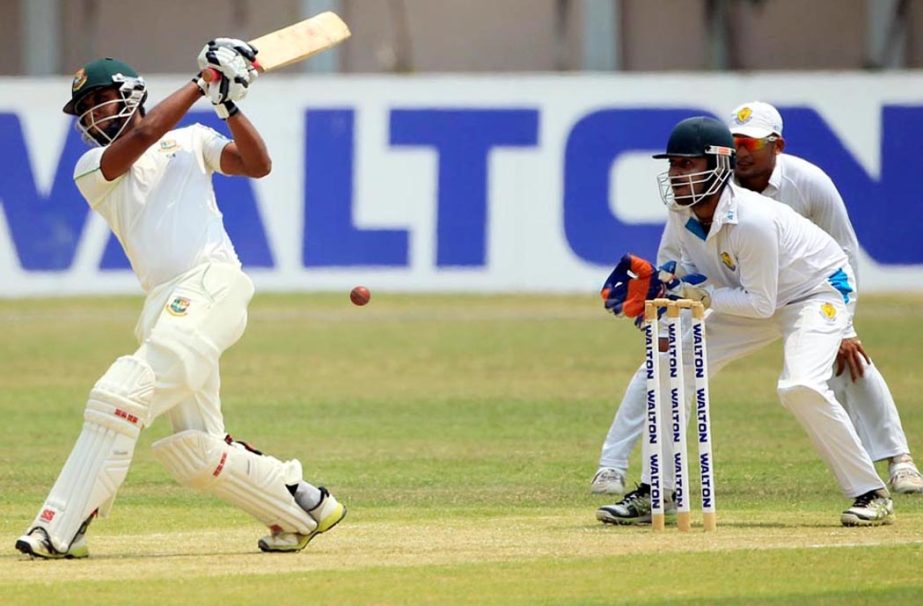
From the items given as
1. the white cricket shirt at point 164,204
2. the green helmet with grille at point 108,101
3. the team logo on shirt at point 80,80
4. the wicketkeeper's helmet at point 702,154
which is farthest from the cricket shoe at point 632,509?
the team logo on shirt at point 80,80

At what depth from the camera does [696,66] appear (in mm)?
25000

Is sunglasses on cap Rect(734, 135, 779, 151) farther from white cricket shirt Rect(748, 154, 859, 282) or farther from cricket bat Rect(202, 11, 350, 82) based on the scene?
cricket bat Rect(202, 11, 350, 82)

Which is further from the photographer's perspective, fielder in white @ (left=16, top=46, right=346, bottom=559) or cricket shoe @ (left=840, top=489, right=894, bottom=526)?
cricket shoe @ (left=840, top=489, right=894, bottom=526)

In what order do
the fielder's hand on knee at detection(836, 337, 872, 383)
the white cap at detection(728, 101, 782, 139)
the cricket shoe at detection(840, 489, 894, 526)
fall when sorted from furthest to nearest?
1. the fielder's hand on knee at detection(836, 337, 872, 383)
2. the white cap at detection(728, 101, 782, 139)
3. the cricket shoe at detection(840, 489, 894, 526)

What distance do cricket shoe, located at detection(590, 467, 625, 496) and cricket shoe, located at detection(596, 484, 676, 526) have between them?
0.35m

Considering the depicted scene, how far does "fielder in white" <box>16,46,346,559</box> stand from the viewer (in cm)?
675

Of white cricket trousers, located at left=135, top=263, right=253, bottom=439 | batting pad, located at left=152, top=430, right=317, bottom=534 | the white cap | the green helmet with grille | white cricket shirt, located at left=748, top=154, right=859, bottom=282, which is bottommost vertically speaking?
batting pad, located at left=152, top=430, right=317, bottom=534

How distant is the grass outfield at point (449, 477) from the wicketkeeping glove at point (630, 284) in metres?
0.89

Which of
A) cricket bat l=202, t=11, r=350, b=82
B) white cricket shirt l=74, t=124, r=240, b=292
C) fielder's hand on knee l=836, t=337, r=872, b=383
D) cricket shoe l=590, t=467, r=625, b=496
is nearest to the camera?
white cricket shirt l=74, t=124, r=240, b=292

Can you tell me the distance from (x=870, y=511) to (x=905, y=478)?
47.1 inches

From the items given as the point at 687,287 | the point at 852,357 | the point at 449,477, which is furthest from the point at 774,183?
the point at 449,477

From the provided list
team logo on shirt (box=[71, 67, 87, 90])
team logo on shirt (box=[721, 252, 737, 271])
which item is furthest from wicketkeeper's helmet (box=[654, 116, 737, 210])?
team logo on shirt (box=[71, 67, 87, 90])

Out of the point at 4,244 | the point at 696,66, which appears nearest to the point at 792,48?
the point at 696,66

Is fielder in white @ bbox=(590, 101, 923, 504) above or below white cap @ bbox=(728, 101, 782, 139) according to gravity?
below
